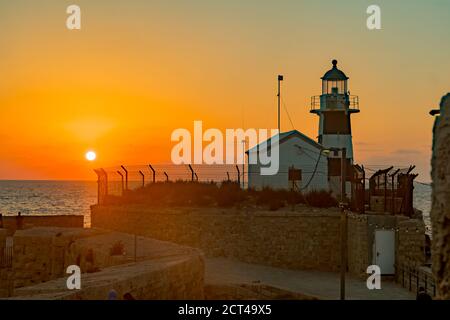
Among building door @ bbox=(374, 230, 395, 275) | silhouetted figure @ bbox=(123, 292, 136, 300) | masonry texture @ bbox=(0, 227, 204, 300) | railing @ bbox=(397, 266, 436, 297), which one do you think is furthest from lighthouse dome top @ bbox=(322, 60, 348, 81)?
silhouetted figure @ bbox=(123, 292, 136, 300)

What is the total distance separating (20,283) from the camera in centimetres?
1950

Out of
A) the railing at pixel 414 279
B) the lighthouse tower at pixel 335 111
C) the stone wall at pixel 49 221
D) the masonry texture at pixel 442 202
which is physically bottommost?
the railing at pixel 414 279

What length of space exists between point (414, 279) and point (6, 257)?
15064mm

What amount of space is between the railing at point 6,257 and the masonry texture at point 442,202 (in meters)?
19.6

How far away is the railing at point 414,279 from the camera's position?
18736 millimetres

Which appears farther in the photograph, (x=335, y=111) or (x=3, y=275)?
(x=335, y=111)

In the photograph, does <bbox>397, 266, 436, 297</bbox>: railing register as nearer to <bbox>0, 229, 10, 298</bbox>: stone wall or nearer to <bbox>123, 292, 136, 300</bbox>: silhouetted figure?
<bbox>123, 292, 136, 300</bbox>: silhouetted figure

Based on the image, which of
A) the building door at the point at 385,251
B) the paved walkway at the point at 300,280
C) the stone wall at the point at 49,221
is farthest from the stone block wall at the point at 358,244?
the stone wall at the point at 49,221

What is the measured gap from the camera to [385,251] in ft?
73.0

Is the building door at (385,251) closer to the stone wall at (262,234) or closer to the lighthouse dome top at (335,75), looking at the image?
the stone wall at (262,234)

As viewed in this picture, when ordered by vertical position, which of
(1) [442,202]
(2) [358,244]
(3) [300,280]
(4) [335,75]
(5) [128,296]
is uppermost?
(4) [335,75]

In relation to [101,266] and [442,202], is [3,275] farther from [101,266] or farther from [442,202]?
[442,202]

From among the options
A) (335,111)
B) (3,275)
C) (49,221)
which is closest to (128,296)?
(3,275)
